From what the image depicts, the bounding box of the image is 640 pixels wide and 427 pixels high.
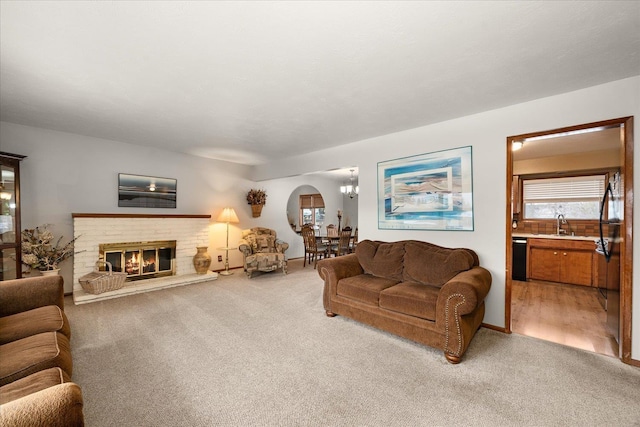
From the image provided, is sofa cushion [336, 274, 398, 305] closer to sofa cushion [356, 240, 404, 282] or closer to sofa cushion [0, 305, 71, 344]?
sofa cushion [356, 240, 404, 282]

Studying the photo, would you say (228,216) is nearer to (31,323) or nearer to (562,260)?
(31,323)

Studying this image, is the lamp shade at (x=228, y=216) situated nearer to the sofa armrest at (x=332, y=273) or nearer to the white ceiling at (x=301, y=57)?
the white ceiling at (x=301, y=57)

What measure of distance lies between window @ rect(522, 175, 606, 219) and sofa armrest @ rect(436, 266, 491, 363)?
4306 millimetres

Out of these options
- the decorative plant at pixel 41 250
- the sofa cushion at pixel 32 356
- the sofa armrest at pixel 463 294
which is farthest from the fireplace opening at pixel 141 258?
the sofa armrest at pixel 463 294

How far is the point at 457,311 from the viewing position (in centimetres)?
235

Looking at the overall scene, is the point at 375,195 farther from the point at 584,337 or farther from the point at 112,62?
the point at 112,62

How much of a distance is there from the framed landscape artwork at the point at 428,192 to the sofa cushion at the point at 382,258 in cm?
39

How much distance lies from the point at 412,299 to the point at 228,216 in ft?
14.1

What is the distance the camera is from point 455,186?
334cm

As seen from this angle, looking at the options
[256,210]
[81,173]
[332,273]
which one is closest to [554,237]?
[332,273]

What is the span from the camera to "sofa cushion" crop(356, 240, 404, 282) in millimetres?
3406

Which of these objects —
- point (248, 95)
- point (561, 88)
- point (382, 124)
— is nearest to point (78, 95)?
point (248, 95)

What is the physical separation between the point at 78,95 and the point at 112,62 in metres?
1.05

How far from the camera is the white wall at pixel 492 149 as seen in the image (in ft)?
7.94
